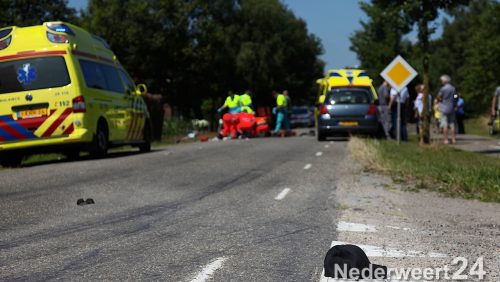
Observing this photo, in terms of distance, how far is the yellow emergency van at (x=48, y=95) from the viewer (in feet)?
50.4

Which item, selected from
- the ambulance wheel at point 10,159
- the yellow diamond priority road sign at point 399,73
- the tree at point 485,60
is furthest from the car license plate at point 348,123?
the tree at point 485,60

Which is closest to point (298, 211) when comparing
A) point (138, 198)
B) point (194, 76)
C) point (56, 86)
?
point (138, 198)

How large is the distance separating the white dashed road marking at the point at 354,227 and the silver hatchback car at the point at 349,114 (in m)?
17.6

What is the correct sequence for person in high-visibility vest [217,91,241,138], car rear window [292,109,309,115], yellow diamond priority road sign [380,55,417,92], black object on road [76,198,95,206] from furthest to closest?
car rear window [292,109,309,115], person in high-visibility vest [217,91,241,138], yellow diamond priority road sign [380,55,417,92], black object on road [76,198,95,206]

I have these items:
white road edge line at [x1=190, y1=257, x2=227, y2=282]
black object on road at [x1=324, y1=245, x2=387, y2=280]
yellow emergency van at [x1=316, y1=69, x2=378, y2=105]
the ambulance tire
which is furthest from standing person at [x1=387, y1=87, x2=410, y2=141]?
black object on road at [x1=324, y1=245, x2=387, y2=280]

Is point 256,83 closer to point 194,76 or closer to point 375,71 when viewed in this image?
point 194,76

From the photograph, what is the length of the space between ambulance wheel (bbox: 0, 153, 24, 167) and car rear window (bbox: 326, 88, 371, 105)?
11.7 meters

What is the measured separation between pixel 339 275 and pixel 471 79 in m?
51.0

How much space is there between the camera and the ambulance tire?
16.3 metres

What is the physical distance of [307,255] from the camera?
5961 mm

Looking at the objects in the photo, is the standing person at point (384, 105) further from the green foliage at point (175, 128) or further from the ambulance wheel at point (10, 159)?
the ambulance wheel at point (10, 159)

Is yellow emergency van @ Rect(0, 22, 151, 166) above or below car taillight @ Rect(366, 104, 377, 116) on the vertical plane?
above

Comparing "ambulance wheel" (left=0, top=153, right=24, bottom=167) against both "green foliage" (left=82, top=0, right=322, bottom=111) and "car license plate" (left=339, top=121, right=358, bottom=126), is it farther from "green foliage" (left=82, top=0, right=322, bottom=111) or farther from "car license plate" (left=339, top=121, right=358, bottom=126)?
"green foliage" (left=82, top=0, right=322, bottom=111)

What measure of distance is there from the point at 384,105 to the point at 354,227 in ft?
62.2
